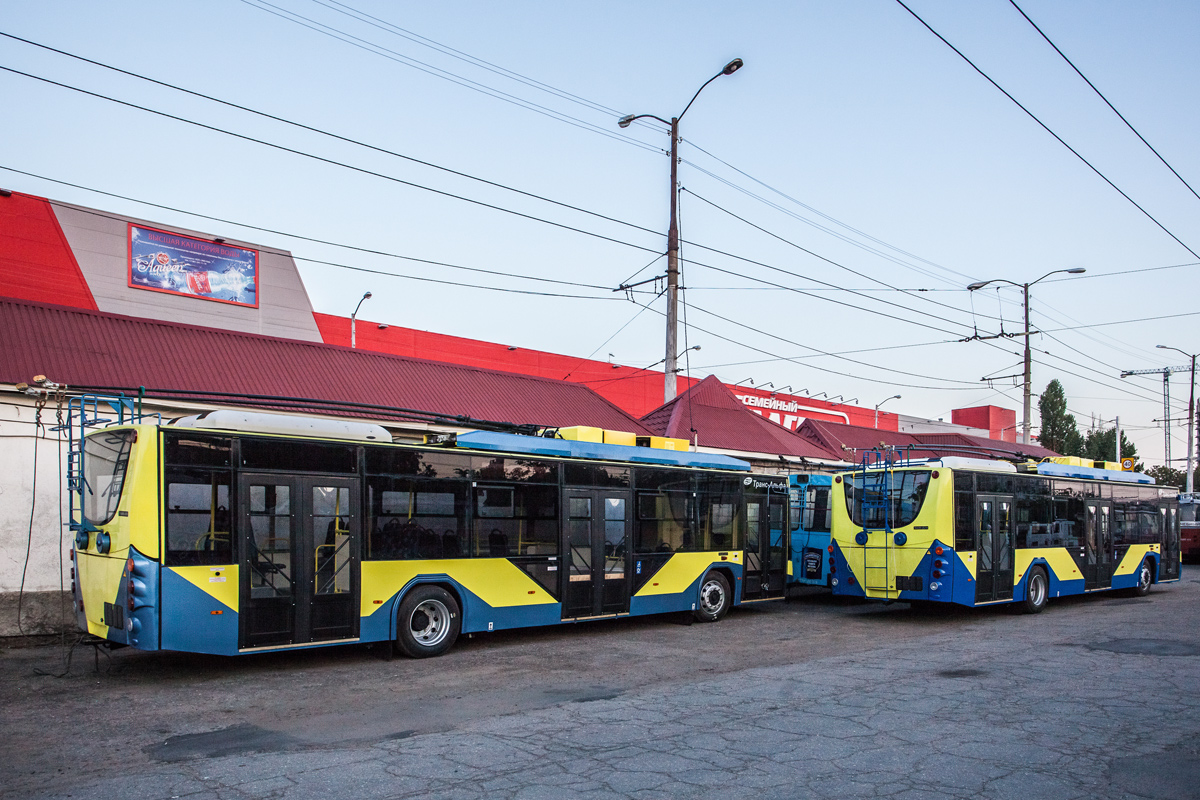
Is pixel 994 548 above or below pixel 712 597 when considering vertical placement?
above

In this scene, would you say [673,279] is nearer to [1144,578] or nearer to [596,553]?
[596,553]

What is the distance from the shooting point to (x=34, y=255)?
23703mm

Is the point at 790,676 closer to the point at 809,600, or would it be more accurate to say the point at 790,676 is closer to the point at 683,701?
the point at 683,701

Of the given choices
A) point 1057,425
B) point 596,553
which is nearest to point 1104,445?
point 1057,425

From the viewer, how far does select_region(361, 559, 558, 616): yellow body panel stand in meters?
11.4

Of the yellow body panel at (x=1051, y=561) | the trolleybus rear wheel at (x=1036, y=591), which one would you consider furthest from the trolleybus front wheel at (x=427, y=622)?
the trolleybus rear wheel at (x=1036, y=591)

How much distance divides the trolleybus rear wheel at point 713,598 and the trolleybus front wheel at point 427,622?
202 inches

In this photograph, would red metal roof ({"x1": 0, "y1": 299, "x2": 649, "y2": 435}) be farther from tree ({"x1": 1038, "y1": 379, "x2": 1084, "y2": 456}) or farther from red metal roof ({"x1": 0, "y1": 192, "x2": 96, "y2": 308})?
tree ({"x1": 1038, "y1": 379, "x2": 1084, "y2": 456})

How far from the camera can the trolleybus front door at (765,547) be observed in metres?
16.8

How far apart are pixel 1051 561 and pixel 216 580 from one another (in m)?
15.8

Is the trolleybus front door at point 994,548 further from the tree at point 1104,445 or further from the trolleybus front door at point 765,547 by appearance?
the tree at point 1104,445

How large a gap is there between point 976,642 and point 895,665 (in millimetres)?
2888

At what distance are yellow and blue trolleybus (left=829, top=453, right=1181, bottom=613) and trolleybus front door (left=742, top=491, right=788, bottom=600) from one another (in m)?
1.01

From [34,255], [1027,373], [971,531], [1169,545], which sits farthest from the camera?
[1027,373]
